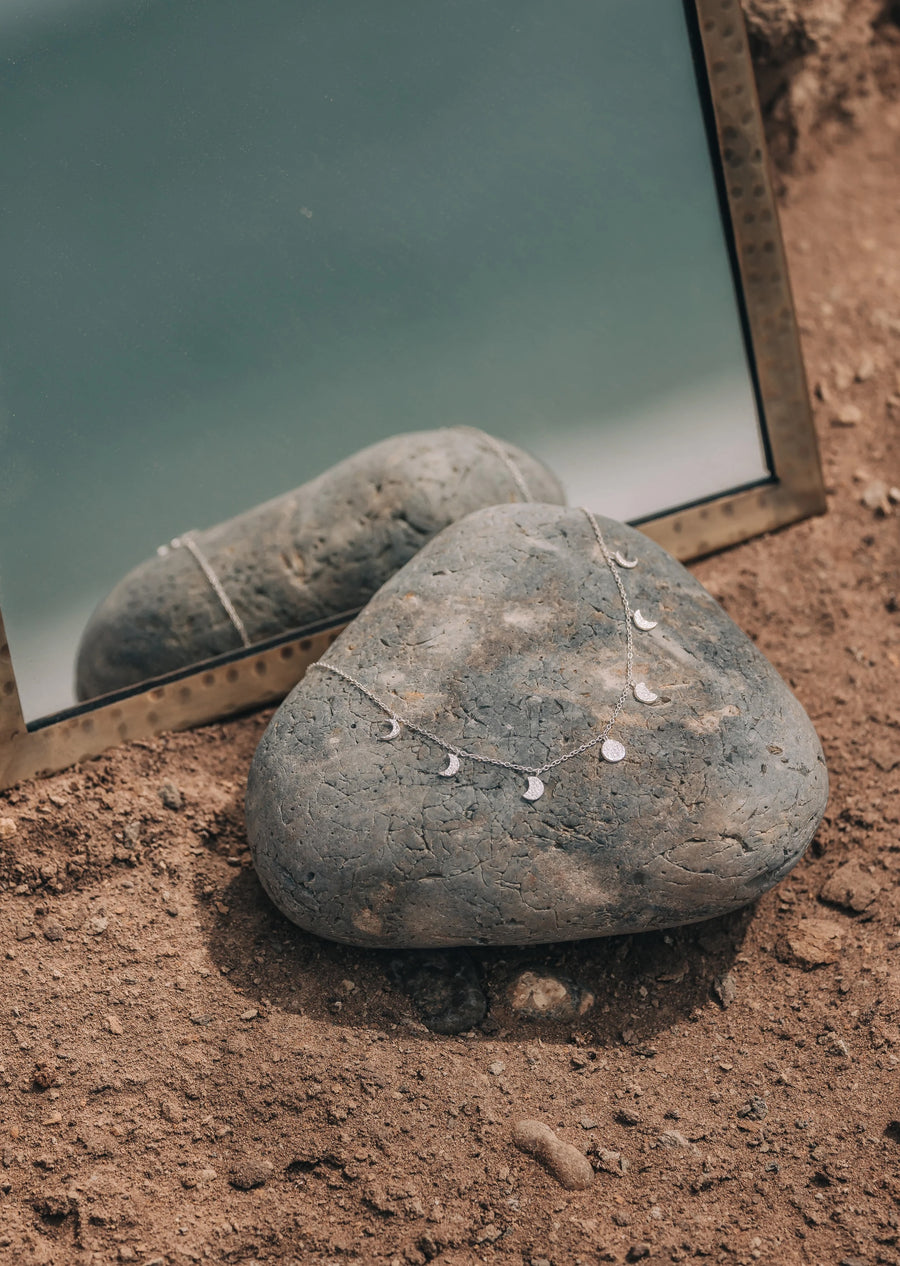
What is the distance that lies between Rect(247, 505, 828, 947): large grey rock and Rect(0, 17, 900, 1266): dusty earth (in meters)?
0.22

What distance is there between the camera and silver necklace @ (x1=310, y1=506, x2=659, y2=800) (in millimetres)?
2414

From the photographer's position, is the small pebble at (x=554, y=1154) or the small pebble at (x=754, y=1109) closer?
the small pebble at (x=554, y=1154)

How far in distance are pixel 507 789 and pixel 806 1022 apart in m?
0.83

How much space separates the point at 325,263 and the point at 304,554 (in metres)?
0.80

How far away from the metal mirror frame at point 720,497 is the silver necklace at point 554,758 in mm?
440

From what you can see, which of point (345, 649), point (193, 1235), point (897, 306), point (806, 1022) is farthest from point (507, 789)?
point (897, 306)

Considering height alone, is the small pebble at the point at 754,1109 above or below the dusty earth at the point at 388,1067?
below

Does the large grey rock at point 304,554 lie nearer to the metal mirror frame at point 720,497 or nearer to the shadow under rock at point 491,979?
the metal mirror frame at point 720,497

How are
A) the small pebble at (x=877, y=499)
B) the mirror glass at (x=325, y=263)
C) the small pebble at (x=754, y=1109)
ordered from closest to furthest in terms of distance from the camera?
the small pebble at (x=754, y=1109)
the mirror glass at (x=325, y=263)
the small pebble at (x=877, y=499)

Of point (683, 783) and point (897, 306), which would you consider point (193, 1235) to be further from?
point (897, 306)

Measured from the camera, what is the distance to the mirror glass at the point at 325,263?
111 inches

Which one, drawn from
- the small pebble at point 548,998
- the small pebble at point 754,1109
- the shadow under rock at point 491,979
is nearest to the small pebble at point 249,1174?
the shadow under rock at point 491,979

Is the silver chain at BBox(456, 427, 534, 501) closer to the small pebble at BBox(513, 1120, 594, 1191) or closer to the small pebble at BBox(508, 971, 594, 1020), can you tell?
the small pebble at BBox(508, 971, 594, 1020)

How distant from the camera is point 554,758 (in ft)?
7.96
